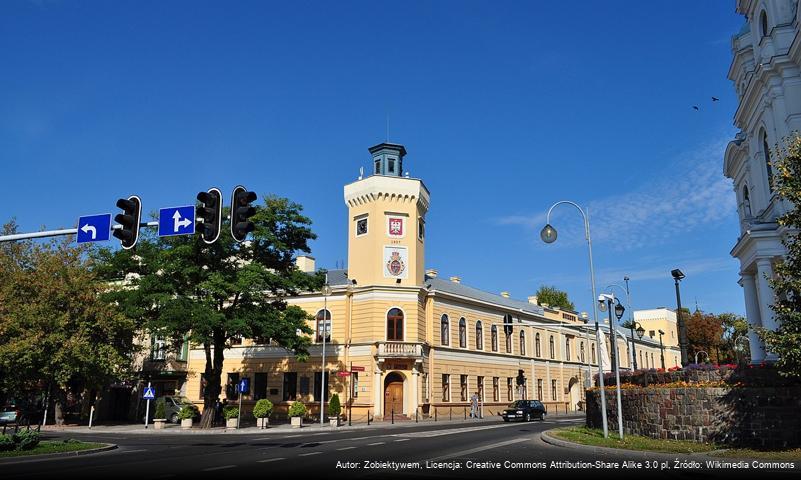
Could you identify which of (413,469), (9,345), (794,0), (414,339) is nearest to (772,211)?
(794,0)

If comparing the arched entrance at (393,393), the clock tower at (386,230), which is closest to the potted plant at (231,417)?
the arched entrance at (393,393)

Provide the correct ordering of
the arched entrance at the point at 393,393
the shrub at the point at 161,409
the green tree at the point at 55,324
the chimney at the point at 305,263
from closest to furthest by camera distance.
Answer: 1. the green tree at the point at 55,324
2. the shrub at the point at 161,409
3. the arched entrance at the point at 393,393
4. the chimney at the point at 305,263

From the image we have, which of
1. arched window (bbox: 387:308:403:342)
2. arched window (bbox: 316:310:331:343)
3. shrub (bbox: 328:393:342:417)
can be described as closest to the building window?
arched window (bbox: 316:310:331:343)

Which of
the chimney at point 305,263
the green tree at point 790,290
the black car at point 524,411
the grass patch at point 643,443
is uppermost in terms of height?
the chimney at point 305,263

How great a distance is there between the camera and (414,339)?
4262cm

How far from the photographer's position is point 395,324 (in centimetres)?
4322

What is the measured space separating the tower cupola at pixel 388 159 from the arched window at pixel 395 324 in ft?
37.7

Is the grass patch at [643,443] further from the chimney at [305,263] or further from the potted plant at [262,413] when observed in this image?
the chimney at [305,263]

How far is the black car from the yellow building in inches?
178

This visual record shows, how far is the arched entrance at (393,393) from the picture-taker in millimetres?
41750

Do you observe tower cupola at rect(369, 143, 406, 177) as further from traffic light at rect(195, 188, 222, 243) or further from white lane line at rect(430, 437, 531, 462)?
traffic light at rect(195, 188, 222, 243)

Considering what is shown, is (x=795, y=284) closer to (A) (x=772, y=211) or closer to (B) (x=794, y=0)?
(A) (x=772, y=211)

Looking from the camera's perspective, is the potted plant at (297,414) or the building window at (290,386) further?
the building window at (290,386)

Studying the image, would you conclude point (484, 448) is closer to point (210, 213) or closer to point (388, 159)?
point (210, 213)
